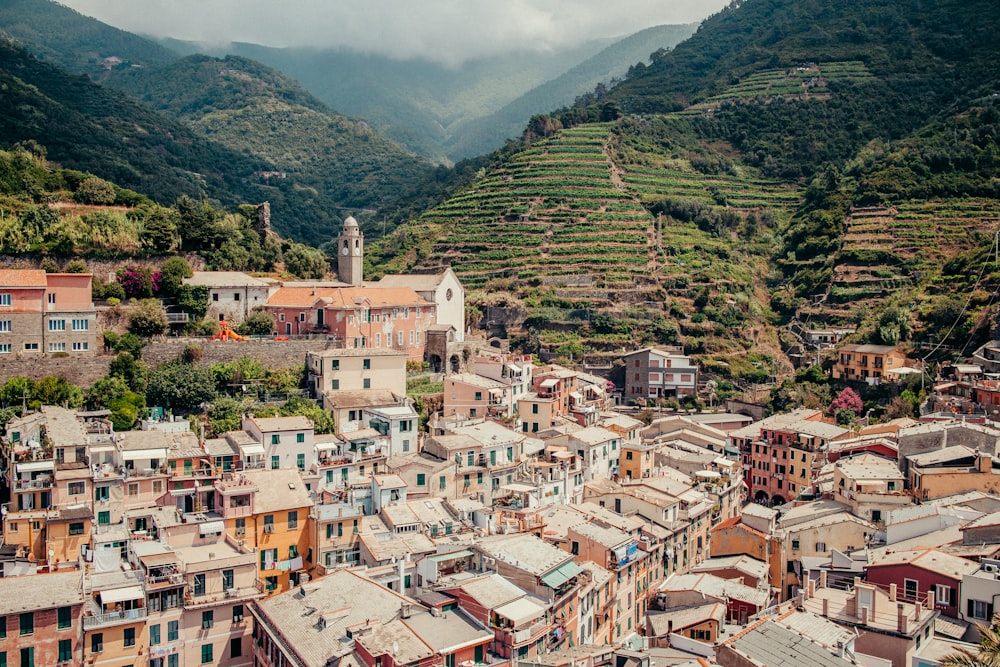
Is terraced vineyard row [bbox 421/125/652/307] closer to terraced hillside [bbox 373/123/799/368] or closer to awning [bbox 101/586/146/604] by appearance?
terraced hillside [bbox 373/123/799/368]

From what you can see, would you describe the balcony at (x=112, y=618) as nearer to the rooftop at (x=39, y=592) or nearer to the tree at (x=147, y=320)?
the rooftop at (x=39, y=592)

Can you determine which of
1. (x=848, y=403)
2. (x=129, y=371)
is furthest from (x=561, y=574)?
(x=848, y=403)

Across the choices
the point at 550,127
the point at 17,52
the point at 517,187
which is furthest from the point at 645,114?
the point at 17,52

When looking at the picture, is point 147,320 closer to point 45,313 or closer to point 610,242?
point 45,313

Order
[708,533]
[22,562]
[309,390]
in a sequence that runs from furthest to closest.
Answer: [309,390], [708,533], [22,562]

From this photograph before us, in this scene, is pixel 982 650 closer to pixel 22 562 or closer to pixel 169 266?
pixel 22 562

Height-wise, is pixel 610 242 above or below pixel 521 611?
above
